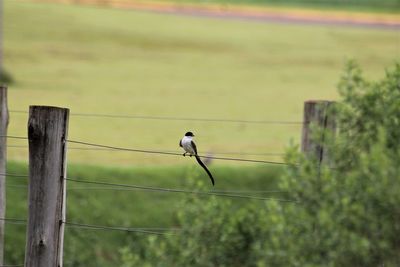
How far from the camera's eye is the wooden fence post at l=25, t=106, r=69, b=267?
27.0 feet

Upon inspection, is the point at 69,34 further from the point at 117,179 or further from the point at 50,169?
the point at 50,169

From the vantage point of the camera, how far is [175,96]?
38.0 meters

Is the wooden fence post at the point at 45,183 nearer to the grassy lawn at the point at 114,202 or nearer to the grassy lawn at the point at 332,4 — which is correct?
the grassy lawn at the point at 114,202

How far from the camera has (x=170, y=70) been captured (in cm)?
4519

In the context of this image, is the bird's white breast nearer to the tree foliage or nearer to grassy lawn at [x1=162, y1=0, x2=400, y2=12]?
the tree foliage

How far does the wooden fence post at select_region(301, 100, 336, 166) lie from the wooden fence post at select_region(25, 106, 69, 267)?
4184 millimetres

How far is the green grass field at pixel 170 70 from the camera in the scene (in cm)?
2956

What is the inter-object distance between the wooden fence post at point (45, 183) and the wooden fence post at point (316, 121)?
4184 millimetres

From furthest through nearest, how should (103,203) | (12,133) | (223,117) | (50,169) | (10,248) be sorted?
(223,117) → (12,133) → (103,203) → (10,248) → (50,169)

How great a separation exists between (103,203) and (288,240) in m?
13.5

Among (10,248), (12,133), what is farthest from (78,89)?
(10,248)

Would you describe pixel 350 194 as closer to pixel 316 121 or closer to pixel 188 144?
pixel 188 144

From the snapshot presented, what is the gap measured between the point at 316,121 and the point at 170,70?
33199 mm

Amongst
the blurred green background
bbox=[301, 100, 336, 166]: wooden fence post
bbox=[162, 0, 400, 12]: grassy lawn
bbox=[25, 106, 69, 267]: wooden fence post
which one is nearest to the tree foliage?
bbox=[301, 100, 336, 166]: wooden fence post
